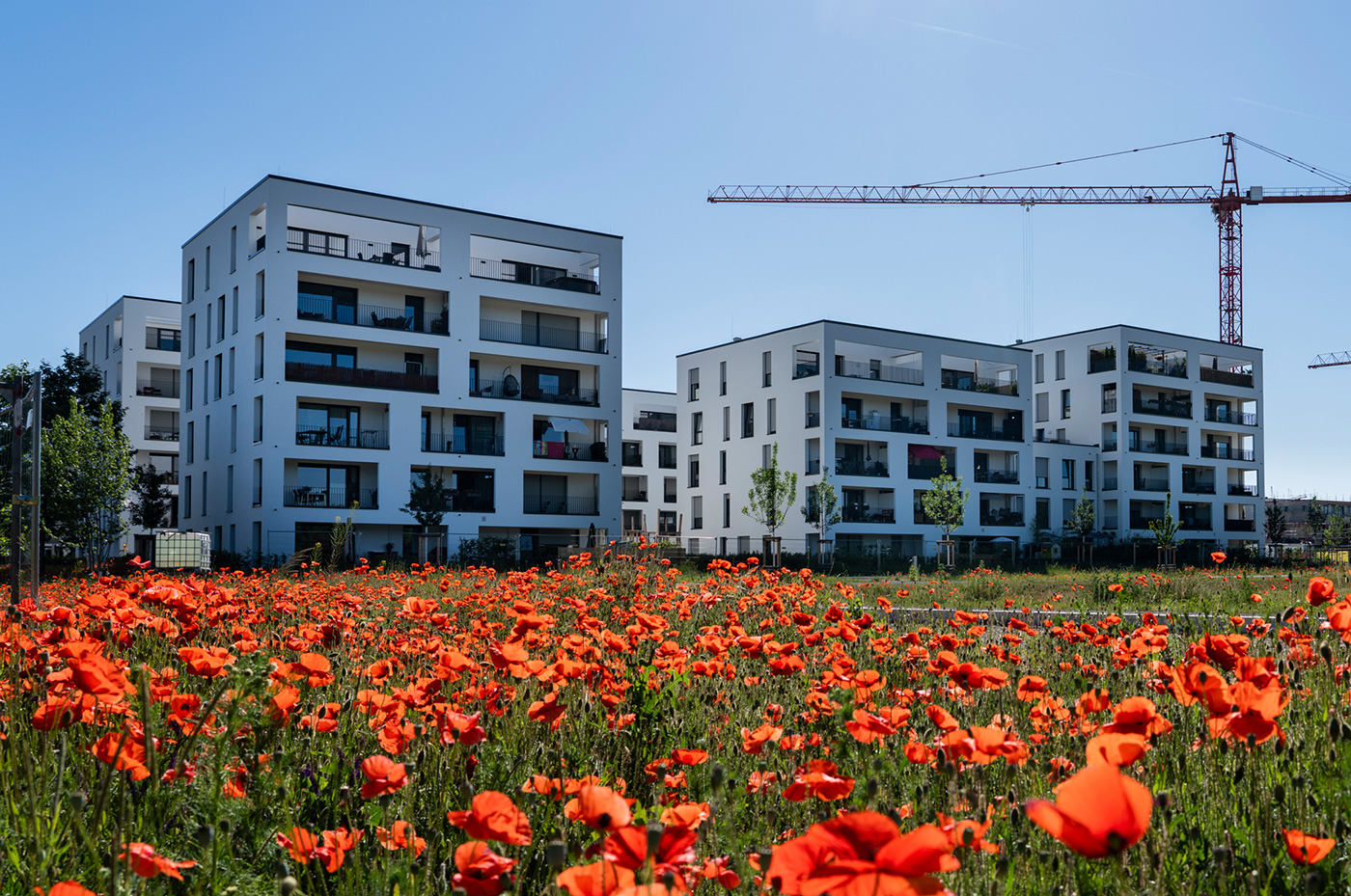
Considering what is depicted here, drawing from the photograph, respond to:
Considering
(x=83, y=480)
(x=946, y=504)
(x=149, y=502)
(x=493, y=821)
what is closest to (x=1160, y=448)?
(x=946, y=504)

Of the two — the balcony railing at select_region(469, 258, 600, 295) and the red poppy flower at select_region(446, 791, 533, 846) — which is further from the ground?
the balcony railing at select_region(469, 258, 600, 295)

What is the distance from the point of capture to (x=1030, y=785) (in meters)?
3.34

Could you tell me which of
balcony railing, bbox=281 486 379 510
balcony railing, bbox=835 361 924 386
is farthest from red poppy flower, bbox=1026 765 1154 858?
balcony railing, bbox=835 361 924 386

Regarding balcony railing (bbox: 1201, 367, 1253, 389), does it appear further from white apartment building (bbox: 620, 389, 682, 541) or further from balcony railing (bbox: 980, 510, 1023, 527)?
white apartment building (bbox: 620, 389, 682, 541)

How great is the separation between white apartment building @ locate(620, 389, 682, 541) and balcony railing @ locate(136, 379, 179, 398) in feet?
75.7

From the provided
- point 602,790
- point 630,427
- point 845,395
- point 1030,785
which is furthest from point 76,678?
point 630,427

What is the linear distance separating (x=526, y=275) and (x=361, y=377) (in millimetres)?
8057

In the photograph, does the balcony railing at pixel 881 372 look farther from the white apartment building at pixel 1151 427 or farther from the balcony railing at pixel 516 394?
the balcony railing at pixel 516 394

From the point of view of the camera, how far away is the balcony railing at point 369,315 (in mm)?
36969

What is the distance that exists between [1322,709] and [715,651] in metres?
2.10

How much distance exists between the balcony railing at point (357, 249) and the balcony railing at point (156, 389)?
17.9 m

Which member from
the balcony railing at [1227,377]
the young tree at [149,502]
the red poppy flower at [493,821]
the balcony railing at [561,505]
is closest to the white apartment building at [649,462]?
the balcony railing at [561,505]

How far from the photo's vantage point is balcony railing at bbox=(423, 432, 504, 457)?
3906 cm

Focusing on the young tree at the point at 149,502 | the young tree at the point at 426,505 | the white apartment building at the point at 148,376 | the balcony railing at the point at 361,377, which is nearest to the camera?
the young tree at the point at 426,505
